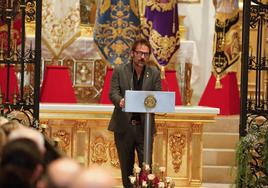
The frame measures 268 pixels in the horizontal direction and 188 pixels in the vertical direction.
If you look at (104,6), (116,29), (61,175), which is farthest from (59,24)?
(61,175)

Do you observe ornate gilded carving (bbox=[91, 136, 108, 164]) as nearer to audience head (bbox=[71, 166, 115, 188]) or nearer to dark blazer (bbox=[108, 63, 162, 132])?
dark blazer (bbox=[108, 63, 162, 132])

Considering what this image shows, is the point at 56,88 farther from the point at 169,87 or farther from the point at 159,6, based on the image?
the point at 159,6

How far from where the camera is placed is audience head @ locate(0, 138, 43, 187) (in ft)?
7.87

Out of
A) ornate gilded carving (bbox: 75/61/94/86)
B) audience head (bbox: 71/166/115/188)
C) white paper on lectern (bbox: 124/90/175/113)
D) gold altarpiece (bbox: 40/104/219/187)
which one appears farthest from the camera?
ornate gilded carving (bbox: 75/61/94/86)

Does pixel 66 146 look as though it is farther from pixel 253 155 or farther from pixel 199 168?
pixel 253 155

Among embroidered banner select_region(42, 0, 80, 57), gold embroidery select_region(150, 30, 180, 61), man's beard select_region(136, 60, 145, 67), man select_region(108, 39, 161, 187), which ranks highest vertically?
embroidered banner select_region(42, 0, 80, 57)

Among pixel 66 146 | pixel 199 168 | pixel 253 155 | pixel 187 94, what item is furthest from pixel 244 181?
pixel 187 94

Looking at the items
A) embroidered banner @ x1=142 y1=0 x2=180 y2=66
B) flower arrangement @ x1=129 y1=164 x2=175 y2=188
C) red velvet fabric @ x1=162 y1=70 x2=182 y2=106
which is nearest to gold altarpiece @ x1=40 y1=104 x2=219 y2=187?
red velvet fabric @ x1=162 y1=70 x2=182 y2=106

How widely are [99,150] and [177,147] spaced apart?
0.92 metres

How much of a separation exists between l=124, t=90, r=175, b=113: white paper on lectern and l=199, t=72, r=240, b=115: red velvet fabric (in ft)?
15.3

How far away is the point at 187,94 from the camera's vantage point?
11188 millimetres

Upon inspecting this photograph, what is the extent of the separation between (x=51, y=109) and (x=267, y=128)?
2.99 metres

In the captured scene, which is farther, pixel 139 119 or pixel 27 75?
pixel 27 75

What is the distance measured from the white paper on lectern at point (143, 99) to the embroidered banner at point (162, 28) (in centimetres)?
348
